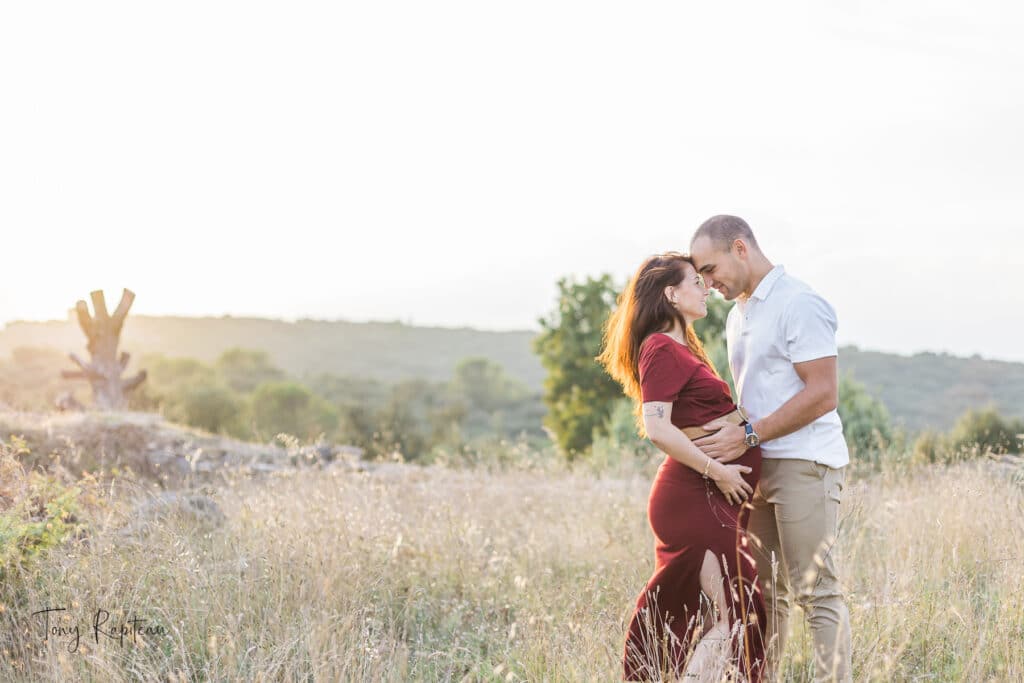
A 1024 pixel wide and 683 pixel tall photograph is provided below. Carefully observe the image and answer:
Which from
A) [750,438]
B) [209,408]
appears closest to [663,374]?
[750,438]

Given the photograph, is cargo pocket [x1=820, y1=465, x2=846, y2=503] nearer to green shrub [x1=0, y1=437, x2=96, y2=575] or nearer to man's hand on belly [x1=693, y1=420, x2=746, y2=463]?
man's hand on belly [x1=693, y1=420, x2=746, y2=463]

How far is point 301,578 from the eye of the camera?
531cm

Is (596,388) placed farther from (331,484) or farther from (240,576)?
(240,576)

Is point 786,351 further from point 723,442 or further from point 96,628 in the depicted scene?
point 96,628

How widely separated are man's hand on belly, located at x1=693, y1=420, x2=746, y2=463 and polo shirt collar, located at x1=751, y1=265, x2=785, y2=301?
0.67 meters

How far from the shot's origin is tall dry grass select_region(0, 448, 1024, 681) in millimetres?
4320

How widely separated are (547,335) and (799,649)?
491 inches

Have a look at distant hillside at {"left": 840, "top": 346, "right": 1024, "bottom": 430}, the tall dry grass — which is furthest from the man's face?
distant hillside at {"left": 840, "top": 346, "right": 1024, "bottom": 430}

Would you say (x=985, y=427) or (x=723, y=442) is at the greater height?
(x=723, y=442)

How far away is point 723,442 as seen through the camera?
12.3 ft

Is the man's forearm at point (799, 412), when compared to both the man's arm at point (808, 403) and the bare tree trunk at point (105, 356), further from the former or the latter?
the bare tree trunk at point (105, 356)

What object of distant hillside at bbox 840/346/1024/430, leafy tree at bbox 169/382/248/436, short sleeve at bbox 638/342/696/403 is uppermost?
short sleeve at bbox 638/342/696/403

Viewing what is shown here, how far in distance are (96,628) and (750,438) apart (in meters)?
3.64

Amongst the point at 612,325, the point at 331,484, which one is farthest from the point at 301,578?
the point at 612,325
